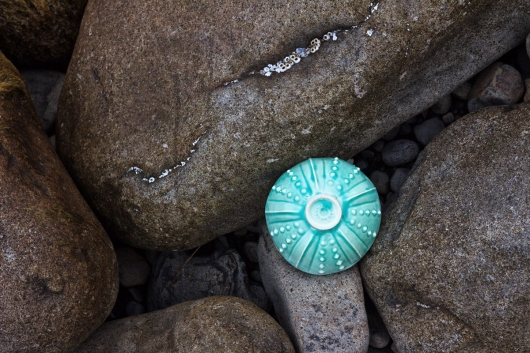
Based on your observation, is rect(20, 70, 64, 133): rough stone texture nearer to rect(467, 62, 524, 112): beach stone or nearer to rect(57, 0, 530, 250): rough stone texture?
rect(57, 0, 530, 250): rough stone texture

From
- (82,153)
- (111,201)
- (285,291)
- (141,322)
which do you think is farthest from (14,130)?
(285,291)

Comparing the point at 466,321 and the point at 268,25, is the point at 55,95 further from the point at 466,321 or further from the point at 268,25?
the point at 466,321

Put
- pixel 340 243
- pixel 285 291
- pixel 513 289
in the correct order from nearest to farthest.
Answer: pixel 513 289
pixel 340 243
pixel 285 291

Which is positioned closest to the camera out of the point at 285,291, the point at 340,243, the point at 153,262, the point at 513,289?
the point at 513,289

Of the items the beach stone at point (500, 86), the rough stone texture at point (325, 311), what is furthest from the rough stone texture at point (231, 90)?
the rough stone texture at point (325, 311)

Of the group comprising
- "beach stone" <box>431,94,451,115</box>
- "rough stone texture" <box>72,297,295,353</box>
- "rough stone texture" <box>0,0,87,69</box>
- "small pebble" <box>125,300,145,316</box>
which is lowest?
"small pebble" <box>125,300,145,316</box>

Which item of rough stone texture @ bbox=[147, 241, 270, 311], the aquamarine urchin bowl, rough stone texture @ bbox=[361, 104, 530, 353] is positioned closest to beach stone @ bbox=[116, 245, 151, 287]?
rough stone texture @ bbox=[147, 241, 270, 311]
